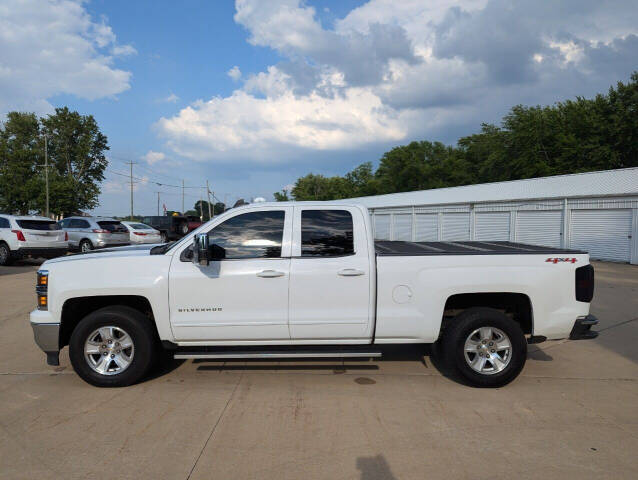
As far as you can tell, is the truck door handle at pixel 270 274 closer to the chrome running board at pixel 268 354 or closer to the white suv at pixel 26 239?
the chrome running board at pixel 268 354

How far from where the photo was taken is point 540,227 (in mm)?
20297

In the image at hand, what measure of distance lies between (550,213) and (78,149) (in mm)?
64684

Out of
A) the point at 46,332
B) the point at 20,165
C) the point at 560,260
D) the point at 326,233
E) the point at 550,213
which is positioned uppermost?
the point at 20,165

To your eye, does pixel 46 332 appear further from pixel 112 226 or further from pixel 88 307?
pixel 112 226

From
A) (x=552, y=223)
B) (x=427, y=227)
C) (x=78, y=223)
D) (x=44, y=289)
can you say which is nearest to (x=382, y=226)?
(x=427, y=227)

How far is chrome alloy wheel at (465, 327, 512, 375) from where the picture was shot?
460 centimetres

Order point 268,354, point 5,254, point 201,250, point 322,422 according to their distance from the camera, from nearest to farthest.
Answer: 1. point 322,422
2. point 201,250
3. point 268,354
4. point 5,254

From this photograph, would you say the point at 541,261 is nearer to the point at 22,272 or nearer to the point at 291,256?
the point at 291,256

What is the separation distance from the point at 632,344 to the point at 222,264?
5.81m

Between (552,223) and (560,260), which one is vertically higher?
(552,223)

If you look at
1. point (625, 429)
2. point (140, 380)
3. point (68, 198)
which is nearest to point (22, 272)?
point (140, 380)

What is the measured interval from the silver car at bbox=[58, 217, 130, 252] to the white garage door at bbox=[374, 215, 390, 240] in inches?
767

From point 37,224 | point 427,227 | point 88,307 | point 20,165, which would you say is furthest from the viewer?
point 20,165

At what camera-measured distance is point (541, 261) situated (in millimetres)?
4602
